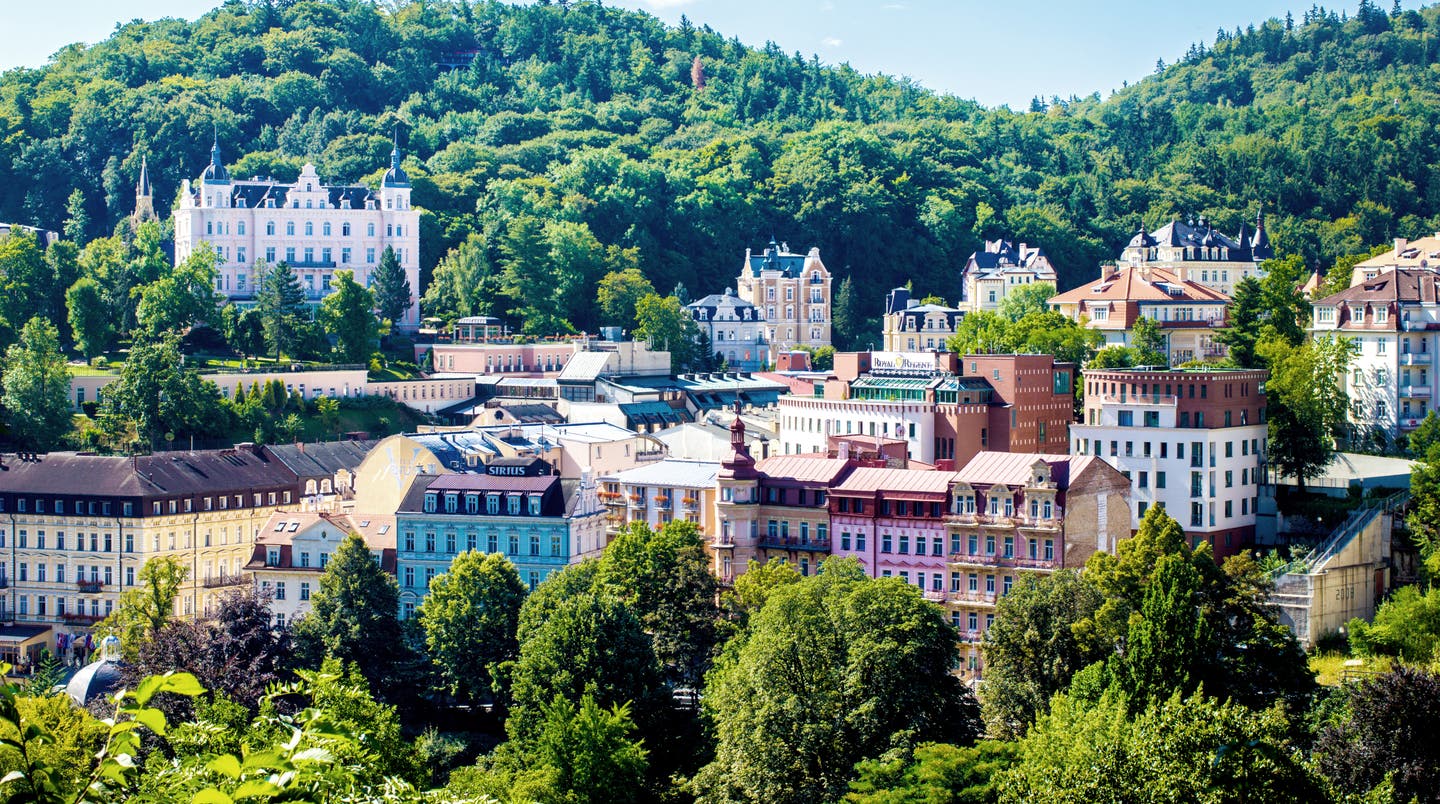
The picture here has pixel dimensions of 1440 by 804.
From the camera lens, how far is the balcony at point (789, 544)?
71.2 m

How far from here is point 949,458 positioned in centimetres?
7819

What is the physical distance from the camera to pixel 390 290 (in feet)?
→ 403

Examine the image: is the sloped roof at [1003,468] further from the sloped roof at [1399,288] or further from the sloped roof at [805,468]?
the sloped roof at [1399,288]

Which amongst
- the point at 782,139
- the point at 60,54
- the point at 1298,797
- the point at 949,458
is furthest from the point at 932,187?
the point at 1298,797

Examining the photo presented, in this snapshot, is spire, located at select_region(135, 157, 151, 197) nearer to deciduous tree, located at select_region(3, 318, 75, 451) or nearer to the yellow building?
deciduous tree, located at select_region(3, 318, 75, 451)

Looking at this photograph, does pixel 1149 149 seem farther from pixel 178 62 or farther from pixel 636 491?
pixel 636 491

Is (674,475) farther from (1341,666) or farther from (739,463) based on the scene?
(1341,666)

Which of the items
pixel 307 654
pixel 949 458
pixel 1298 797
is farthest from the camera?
pixel 949 458

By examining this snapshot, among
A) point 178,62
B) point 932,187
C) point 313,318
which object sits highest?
point 178,62

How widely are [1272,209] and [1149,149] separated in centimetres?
2651

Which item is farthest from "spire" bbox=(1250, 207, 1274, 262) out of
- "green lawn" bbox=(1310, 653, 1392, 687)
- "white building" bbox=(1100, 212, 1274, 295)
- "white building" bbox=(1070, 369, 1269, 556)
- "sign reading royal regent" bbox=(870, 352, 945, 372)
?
"green lawn" bbox=(1310, 653, 1392, 687)

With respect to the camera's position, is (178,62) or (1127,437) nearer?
(1127,437)

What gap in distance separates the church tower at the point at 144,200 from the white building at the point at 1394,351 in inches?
3567

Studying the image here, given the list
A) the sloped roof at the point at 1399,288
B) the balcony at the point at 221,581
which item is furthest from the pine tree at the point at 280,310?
the sloped roof at the point at 1399,288
